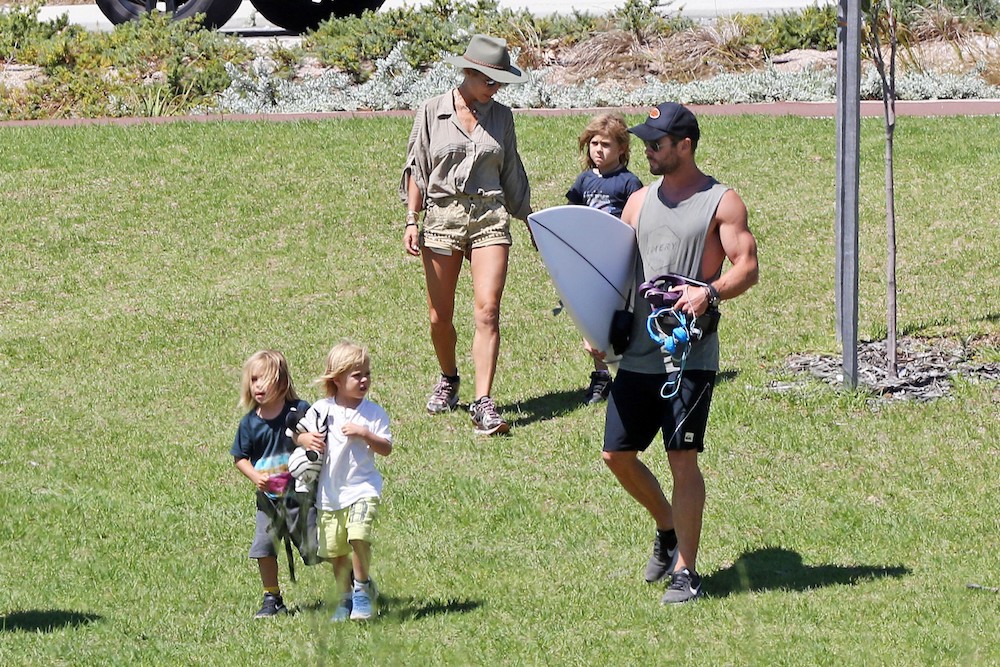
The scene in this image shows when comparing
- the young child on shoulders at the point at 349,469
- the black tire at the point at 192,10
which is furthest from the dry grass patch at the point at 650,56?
the young child on shoulders at the point at 349,469

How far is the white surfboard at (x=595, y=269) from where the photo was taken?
5.75m

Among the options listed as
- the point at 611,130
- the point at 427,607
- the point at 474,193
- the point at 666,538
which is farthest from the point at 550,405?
the point at 427,607

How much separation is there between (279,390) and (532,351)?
12.7 feet

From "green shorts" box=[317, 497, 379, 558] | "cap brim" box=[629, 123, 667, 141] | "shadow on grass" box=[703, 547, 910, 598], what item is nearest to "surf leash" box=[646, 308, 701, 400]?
"cap brim" box=[629, 123, 667, 141]

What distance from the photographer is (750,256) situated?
548 cm

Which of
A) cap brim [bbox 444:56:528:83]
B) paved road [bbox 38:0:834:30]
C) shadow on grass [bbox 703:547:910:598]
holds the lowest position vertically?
paved road [bbox 38:0:834:30]

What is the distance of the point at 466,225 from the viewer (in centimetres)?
787

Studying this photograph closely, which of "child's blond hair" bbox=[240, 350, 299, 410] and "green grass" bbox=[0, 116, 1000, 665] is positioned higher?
"child's blond hair" bbox=[240, 350, 299, 410]

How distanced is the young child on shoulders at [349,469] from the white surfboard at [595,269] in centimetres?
87

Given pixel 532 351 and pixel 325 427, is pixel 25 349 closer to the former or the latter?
pixel 532 351

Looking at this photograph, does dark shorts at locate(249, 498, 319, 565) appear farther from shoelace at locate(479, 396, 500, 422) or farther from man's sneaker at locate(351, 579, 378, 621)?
shoelace at locate(479, 396, 500, 422)

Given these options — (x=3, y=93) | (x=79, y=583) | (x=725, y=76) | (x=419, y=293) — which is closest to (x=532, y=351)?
(x=419, y=293)

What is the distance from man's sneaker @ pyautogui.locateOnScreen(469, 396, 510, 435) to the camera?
7.76 m

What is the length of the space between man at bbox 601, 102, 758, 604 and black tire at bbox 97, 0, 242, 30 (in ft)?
45.7
